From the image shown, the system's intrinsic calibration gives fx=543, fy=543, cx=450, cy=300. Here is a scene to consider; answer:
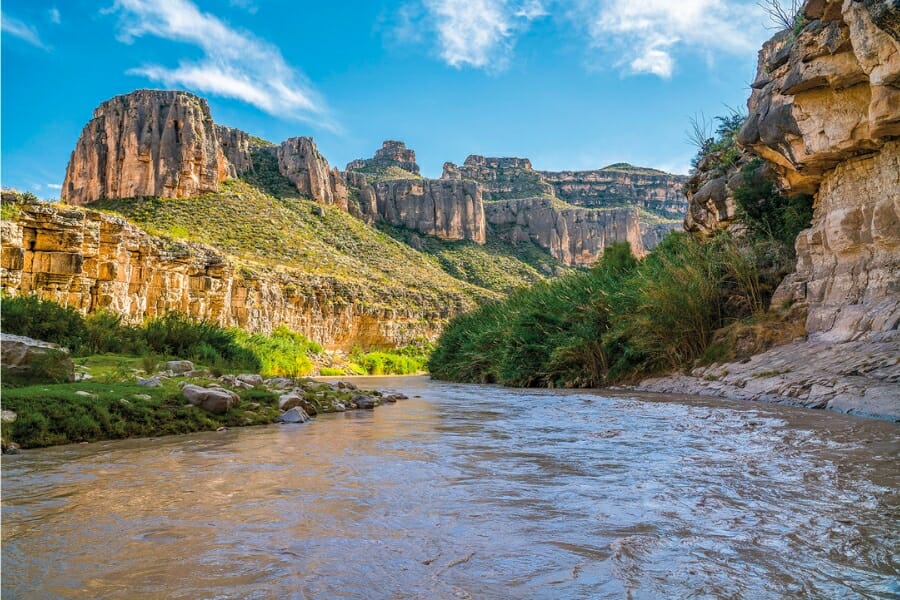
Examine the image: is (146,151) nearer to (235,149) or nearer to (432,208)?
(235,149)

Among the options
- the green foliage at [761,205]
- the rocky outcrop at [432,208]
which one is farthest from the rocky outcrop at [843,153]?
the rocky outcrop at [432,208]

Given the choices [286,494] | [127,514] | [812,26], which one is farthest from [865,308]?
[127,514]

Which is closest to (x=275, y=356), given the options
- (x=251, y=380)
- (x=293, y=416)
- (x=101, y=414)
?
(x=251, y=380)

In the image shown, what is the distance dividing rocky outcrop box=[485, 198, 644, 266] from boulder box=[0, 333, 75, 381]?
7729 centimetres

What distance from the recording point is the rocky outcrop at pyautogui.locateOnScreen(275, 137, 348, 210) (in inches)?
2323

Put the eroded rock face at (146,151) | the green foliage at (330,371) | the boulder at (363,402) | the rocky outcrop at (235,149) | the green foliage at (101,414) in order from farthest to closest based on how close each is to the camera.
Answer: the rocky outcrop at (235,149) → the eroded rock face at (146,151) → the green foliage at (330,371) → the boulder at (363,402) → the green foliage at (101,414)

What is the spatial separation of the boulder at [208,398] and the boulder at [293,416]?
0.69 m

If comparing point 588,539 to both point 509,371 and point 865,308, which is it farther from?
point 509,371

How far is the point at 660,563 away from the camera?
220 centimetres

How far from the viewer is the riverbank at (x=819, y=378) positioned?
698cm

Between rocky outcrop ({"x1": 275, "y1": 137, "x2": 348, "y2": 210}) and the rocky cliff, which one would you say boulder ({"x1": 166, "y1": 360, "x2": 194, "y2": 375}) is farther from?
rocky outcrop ({"x1": 275, "y1": 137, "x2": 348, "y2": 210})

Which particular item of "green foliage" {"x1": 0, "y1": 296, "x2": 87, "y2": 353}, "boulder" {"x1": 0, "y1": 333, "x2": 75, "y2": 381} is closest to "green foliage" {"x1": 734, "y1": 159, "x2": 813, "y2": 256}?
"boulder" {"x1": 0, "y1": 333, "x2": 75, "y2": 381}

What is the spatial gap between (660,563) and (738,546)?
1.44ft

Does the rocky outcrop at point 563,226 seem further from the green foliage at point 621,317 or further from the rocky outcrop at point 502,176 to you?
the green foliage at point 621,317
